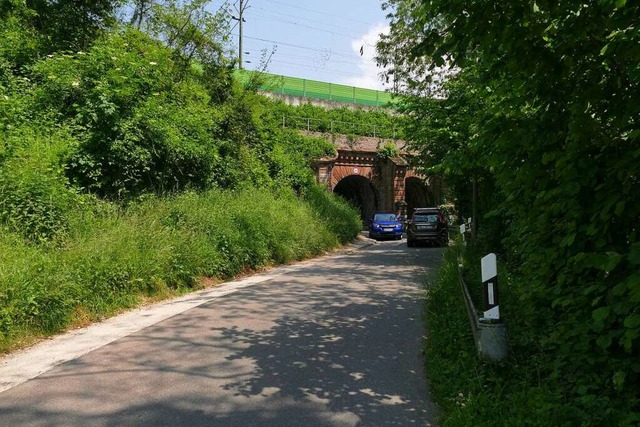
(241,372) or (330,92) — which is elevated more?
(330,92)

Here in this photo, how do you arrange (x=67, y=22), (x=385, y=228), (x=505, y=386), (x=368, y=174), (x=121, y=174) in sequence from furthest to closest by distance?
(x=368, y=174) < (x=385, y=228) < (x=67, y=22) < (x=121, y=174) < (x=505, y=386)

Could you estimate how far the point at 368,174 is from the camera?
36.0 meters

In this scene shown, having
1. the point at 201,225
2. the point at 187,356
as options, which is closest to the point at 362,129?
the point at 201,225

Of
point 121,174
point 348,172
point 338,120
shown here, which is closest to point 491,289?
point 121,174

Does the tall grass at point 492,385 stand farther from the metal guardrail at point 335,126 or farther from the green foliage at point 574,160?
the metal guardrail at point 335,126

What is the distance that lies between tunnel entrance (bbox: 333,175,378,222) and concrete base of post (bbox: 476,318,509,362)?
3215 centimetres

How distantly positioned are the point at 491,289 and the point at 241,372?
2.62 meters

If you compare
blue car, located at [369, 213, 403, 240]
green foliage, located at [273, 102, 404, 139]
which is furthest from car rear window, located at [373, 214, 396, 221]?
green foliage, located at [273, 102, 404, 139]

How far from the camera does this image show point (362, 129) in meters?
37.1

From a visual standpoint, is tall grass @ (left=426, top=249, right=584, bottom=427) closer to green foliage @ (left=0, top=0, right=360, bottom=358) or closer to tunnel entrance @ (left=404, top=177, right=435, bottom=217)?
green foliage @ (left=0, top=0, right=360, bottom=358)

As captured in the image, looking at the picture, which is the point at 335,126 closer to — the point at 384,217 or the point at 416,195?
the point at 384,217

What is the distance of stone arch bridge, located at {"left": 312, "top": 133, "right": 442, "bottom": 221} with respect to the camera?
33.3m

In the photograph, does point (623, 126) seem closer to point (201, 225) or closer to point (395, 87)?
point (201, 225)

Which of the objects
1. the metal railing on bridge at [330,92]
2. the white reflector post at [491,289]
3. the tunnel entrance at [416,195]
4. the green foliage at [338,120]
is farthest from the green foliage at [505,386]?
the tunnel entrance at [416,195]
